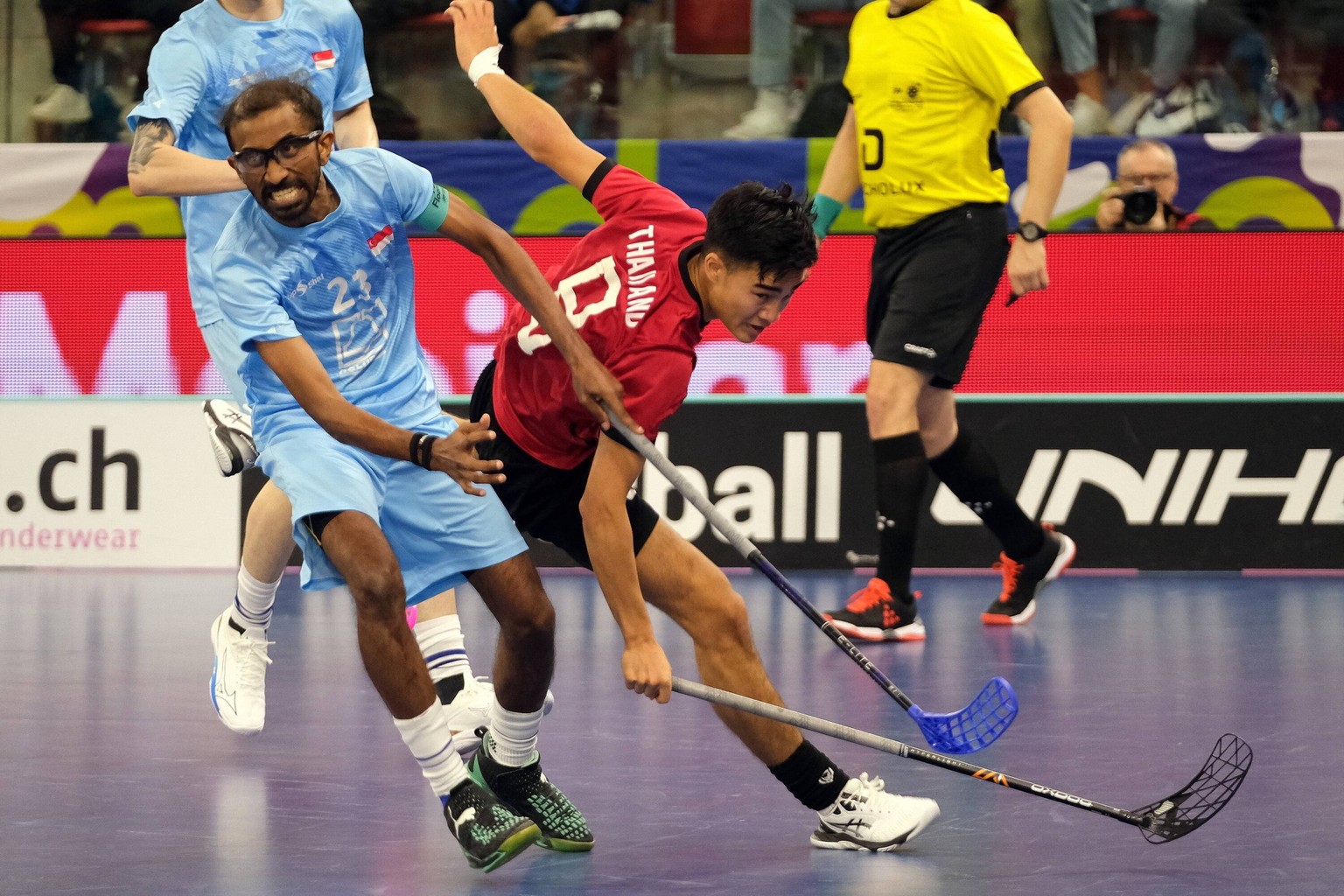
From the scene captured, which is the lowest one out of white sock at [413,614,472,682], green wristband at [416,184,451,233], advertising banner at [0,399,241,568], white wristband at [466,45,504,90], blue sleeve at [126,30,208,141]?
advertising banner at [0,399,241,568]

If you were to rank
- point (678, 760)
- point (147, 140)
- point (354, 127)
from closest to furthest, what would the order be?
1. point (678, 760)
2. point (147, 140)
3. point (354, 127)

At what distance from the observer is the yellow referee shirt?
18.9ft

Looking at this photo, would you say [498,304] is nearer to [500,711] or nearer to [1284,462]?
[1284,462]

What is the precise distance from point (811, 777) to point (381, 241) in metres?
1.38

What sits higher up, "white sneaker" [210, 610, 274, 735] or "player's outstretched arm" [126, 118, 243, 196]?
"player's outstretched arm" [126, 118, 243, 196]

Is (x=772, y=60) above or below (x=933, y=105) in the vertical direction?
below

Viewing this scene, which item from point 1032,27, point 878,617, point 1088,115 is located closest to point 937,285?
point 878,617

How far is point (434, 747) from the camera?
11.4 ft

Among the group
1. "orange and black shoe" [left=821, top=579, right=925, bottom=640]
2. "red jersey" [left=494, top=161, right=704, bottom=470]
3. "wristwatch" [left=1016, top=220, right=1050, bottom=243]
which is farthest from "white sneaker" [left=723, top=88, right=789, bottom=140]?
"red jersey" [left=494, top=161, right=704, bottom=470]

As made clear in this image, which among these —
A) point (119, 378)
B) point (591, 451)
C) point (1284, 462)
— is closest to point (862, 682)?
point (591, 451)

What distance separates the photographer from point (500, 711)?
3.72 m

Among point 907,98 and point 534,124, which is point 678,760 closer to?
point 534,124

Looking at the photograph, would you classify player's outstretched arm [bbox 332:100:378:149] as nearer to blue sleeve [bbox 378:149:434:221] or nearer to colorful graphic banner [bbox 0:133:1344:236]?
blue sleeve [bbox 378:149:434:221]

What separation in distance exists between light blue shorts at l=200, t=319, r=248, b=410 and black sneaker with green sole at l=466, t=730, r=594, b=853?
4.44ft
